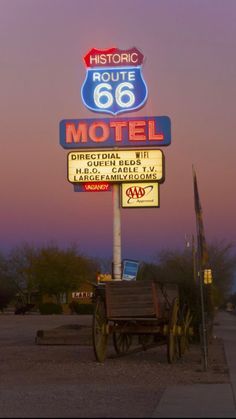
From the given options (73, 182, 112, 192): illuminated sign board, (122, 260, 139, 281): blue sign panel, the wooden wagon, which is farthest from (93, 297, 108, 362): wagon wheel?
(122, 260, 139, 281): blue sign panel

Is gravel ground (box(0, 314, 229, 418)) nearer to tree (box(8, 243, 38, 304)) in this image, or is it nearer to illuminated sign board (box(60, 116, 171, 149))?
illuminated sign board (box(60, 116, 171, 149))

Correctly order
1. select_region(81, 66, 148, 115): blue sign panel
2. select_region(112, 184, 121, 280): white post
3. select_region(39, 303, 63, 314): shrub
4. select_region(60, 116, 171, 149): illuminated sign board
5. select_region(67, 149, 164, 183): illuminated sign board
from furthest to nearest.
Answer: select_region(39, 303, 63, 314): shrub < select_region(81, 66, 148, 115): blue sign panel < select_region(112, 184, 121, 280): white post < select_region(60, 116, 171, 149): illuminated sign board < select_region(67, 149, 164, 183): illuminated sign board

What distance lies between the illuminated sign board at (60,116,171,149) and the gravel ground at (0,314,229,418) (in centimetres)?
682

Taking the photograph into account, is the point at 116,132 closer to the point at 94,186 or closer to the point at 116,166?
the point at 116,166

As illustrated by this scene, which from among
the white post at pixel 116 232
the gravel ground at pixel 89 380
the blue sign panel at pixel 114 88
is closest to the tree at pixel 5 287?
the white post at pixel 116 232

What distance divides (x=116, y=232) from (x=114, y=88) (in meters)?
5.20

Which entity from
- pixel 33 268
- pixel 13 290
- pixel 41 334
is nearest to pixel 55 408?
pixel 41 334

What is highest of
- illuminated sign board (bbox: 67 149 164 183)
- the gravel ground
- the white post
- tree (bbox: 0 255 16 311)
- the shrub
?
illuminated sign board (bbox: 67 149 164 183)

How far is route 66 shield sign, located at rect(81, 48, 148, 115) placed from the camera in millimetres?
25453

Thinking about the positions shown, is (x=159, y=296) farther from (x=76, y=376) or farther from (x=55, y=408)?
(x=55, y=408)

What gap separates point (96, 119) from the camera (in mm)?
24656

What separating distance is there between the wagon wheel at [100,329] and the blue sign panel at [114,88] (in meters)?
9.76

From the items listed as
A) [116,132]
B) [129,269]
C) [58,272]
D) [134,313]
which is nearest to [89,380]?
[134,313]

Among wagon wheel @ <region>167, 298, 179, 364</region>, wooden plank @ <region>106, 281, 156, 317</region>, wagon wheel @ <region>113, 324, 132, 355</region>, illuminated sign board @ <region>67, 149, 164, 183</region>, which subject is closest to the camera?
wooden plank @ <region>106, 281, 156, 317</region>
